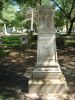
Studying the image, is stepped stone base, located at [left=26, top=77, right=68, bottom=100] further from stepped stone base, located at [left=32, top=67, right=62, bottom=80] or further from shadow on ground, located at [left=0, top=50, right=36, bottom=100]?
shadow on ground, located at [left=0, top=50, right=36, bottom=100]

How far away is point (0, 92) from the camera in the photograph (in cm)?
866

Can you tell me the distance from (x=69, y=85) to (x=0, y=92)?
2255 mm

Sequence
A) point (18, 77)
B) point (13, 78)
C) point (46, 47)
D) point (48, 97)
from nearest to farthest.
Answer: point (48, 97) → point (46, 47) → point (13, 78) → point (18, 77)

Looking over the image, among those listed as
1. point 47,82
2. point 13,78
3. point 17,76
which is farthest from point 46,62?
point 17,76

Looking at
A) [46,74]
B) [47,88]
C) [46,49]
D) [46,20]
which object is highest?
[46,20]

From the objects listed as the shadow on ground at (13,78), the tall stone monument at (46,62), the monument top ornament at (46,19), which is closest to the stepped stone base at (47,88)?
the tall stone monument at (46,62)

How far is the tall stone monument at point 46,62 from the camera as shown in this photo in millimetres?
8641

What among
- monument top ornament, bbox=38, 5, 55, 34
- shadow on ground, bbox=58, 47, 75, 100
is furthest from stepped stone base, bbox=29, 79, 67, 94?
monument top ornament, bbox=38, 5, 55, 34

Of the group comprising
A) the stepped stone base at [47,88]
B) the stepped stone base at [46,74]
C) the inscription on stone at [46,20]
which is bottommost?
the stepped stone base at [47,88]

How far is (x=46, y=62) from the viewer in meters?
8.88

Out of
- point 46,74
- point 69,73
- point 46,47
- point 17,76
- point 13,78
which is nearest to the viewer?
point 46,47

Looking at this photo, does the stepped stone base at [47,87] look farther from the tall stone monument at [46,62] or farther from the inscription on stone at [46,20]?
the inscription on stone at [46,20]

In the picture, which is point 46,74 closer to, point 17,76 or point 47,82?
point 47,82

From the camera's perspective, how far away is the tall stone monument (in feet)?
28.3
